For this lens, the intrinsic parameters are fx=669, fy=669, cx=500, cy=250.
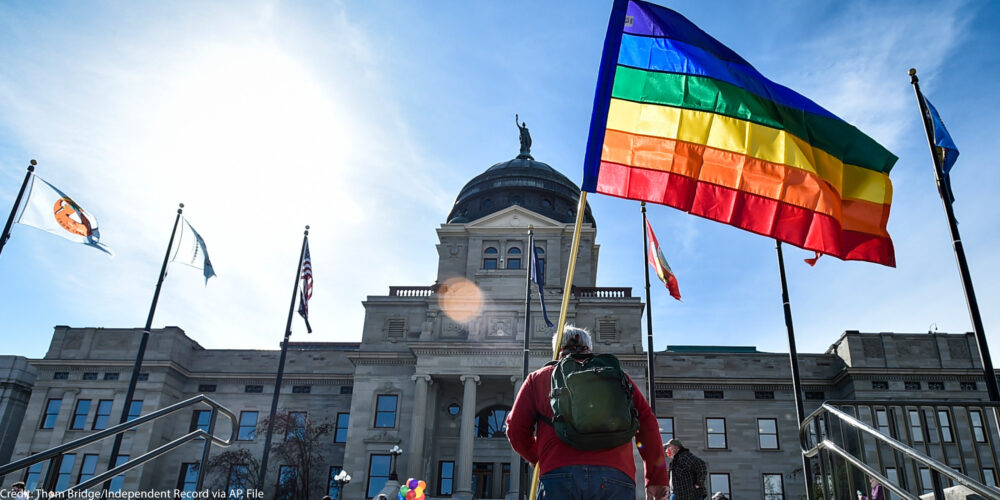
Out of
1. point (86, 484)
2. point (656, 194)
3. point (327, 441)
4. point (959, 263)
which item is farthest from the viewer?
point (327, 441)

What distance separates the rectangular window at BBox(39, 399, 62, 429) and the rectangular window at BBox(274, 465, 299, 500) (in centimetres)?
1461

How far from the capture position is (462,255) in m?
47.3

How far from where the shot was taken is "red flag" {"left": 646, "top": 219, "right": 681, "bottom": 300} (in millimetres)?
21484

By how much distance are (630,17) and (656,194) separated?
241cm

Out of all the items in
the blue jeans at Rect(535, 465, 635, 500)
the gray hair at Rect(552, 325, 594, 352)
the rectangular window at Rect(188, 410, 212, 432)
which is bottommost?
the blue jeans at Rect(535, 465, 635, 500)

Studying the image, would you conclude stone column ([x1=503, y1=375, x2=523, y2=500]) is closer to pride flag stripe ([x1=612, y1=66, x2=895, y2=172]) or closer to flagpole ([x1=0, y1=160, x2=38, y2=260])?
flagpole ([x1=0, y1=160, x2=38, y2=260])

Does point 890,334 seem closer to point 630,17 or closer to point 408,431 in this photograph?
point 408,431

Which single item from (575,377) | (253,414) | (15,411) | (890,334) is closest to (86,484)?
(575,377)

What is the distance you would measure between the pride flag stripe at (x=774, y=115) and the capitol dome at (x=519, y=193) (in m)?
41.9

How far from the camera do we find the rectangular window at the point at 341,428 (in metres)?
41.3

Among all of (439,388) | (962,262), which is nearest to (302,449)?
(439,388)

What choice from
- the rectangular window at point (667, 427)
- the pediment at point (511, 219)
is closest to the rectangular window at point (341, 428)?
the pediment at point (511, 219)

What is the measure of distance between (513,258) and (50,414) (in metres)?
30.8

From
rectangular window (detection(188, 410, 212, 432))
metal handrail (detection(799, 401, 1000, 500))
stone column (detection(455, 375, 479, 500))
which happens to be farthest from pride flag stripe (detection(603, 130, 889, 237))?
rectangular window (detection(188, 410, 212, 432))
